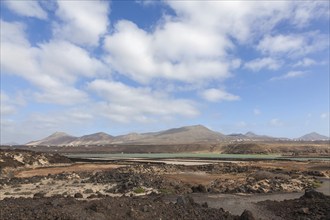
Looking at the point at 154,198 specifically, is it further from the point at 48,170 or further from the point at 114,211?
the point at 48,170

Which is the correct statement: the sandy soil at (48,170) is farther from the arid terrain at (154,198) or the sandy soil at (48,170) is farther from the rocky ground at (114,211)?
the rocky ground at (114,211)

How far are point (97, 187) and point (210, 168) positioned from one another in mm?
31549

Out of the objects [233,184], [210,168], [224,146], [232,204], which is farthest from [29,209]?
[224,146]

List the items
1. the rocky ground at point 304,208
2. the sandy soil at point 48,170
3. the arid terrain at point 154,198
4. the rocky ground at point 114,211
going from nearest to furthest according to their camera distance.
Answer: the rocky ground at point 114,211 → the arid terrain at point 154,198 → the rocky ground at point 304,208 → the sandy soil at point 48,170

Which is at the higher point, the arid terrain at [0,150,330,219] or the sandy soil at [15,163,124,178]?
the sandy soil at [15,163,124,178]

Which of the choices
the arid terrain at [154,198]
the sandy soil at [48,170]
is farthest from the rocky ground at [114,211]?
the sandy soil at [48,170]

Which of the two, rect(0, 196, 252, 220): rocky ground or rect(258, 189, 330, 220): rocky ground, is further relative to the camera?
rect(258, 189, 330, 220): rocky ground

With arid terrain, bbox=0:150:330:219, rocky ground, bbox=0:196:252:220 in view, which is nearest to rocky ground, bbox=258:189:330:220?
arid terrain, bbox=0:150:330:219

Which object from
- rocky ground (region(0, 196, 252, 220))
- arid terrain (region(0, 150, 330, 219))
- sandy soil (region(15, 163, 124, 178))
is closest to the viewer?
rocky ground (region(0, 196, 252, 220))

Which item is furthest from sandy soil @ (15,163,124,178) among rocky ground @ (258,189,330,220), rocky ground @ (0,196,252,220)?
rocky ground @ (258,189,330,220)

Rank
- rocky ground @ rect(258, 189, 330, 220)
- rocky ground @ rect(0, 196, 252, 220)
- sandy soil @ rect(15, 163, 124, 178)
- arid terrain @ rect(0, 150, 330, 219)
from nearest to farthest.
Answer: rocky ground @ rect(0, 196, 252, 220)
arid terrain @ rect(0, 150, 330, 219)
rocky ground @ rect(258, 189, 330, 220)
sandy soil @ rect(15, 163, 124, 178)

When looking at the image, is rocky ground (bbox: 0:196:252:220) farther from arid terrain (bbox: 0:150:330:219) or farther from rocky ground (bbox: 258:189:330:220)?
rocky ground (bbox: 258:189:330:220)

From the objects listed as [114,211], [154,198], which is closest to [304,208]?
[154,198]

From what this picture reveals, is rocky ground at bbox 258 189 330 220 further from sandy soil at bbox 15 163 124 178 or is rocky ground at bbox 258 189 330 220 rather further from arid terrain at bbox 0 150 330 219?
sandy soil at bbox 15 163 124 178
